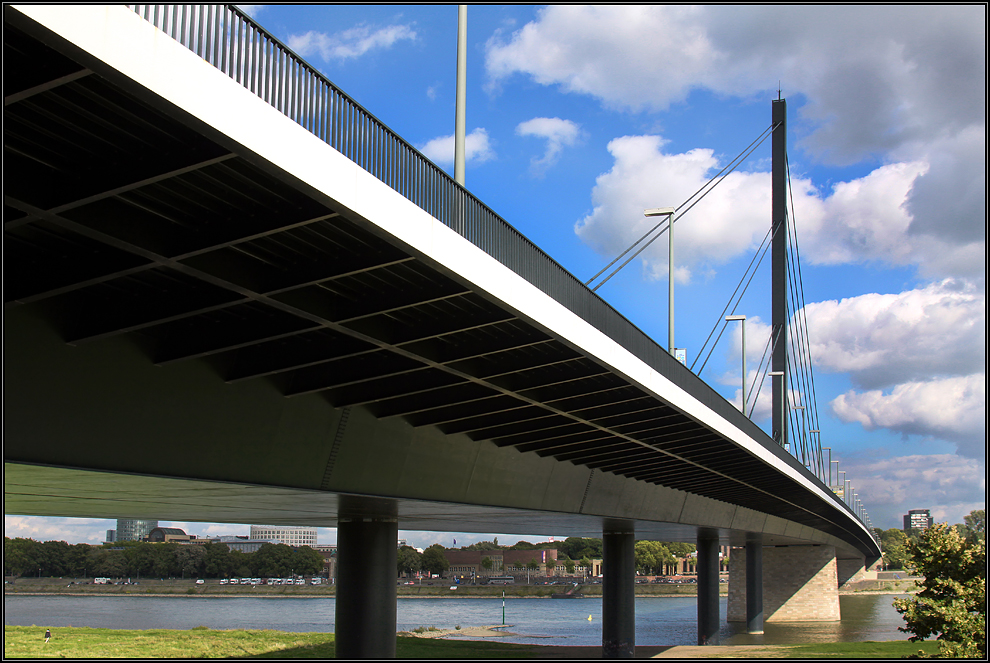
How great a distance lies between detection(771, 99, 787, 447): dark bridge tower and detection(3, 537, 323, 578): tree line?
95821mm

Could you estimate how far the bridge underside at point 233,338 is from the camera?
7.59 metres

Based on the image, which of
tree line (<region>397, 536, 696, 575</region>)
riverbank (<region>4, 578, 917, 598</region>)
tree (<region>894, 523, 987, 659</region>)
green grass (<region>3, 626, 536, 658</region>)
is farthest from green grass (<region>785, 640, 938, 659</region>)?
tree line (<region>397, 536, 696, 575</region>)

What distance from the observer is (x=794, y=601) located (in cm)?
7200

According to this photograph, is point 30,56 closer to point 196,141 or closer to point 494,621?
point 196,141

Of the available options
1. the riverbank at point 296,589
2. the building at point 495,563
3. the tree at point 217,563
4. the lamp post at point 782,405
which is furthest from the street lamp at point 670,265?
the building at point 495,563

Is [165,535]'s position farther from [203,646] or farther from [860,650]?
[860,650]

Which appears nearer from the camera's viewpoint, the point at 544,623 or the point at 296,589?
the point at 544,623

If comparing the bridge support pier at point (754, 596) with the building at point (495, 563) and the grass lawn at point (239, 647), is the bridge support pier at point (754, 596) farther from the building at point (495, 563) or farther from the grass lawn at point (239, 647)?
the building at point (495, 563)

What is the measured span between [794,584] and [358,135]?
239ft

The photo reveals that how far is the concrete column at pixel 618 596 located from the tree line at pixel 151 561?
330 feet

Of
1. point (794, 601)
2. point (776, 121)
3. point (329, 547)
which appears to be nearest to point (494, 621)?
point (794, 601)

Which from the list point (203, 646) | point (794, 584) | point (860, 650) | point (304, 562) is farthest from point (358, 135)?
point (304, 562)

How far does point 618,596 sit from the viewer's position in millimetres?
38375

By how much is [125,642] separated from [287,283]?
33.0m
